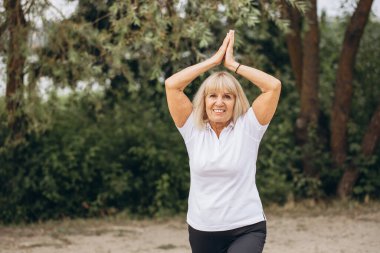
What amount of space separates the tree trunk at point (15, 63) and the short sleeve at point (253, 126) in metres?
5.58

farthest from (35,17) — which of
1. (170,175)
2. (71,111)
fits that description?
(170,175)

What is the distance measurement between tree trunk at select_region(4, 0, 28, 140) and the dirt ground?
4.68 feet

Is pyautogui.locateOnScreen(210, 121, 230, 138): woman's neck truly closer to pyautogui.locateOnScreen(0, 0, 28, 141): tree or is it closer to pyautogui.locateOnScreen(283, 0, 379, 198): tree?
pyautogui.locateOnScreen(0, 0, 28, 141): tree

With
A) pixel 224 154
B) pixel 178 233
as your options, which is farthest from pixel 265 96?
pixel 178 233

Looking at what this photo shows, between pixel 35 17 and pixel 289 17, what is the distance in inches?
145

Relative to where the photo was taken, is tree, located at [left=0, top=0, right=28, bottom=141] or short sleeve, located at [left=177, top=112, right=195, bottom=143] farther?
tree, located at [left=0, top=0, right=28, bottom=141]

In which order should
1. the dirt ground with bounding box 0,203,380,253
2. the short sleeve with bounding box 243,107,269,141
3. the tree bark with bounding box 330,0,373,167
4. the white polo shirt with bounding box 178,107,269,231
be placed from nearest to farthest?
the white polo shirt with bounding box 178,107,269,231 → the short sleeve with bounding box 243,107,269,141 → the dirt ground with bounding box 0,203,380,253 → the tree bark with bounding box 330,0,373,167

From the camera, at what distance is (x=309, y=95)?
11.7 m

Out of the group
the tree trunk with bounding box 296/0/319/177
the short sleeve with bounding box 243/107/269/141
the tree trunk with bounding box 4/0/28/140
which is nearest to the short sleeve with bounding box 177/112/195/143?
the short sleeve with bounding box 243/107/269/141

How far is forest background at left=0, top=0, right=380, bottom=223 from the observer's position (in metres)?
10.1

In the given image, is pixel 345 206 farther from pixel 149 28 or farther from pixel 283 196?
pixel 149 28

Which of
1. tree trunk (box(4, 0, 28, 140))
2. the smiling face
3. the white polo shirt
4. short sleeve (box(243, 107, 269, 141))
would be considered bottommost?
the white polo shirt

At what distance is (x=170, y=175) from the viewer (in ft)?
37.4

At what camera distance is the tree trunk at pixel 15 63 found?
929cm
